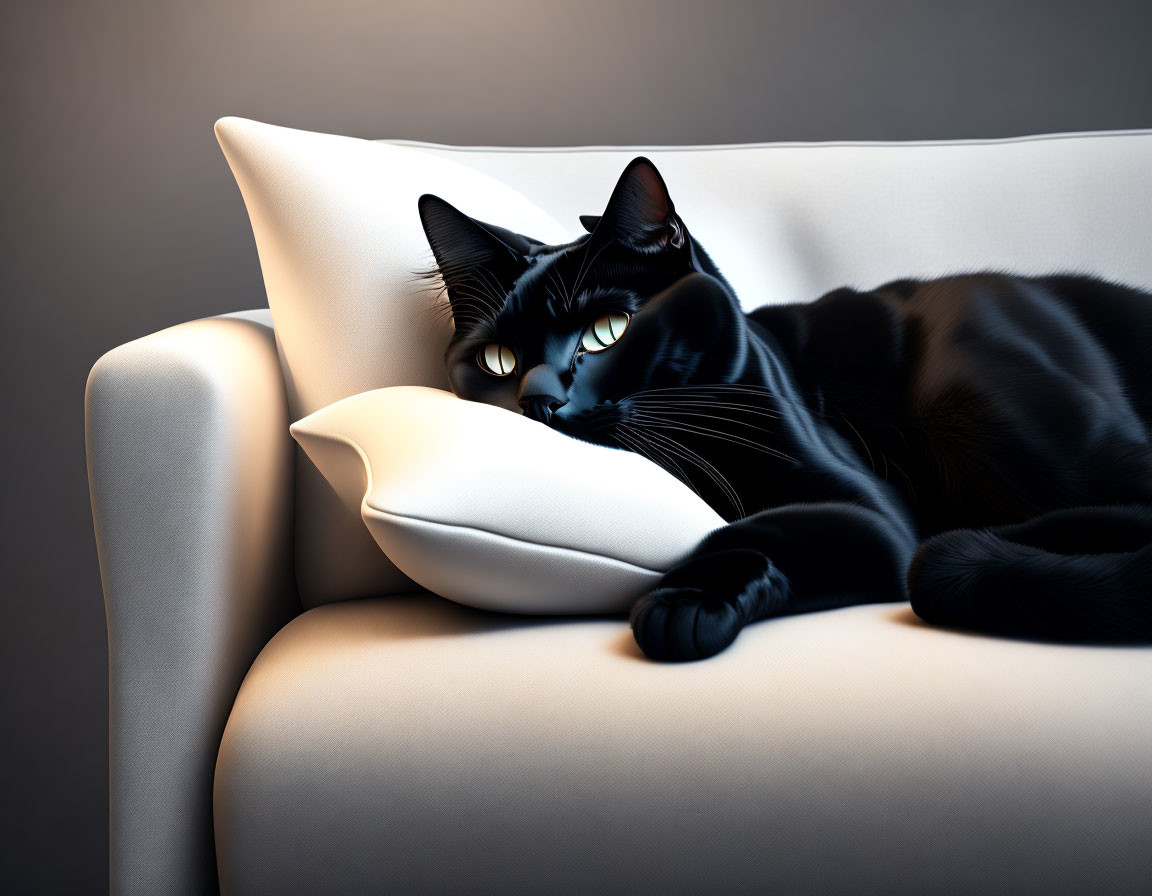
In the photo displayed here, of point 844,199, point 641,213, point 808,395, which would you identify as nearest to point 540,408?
point 641,213

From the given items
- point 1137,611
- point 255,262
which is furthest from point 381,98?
point 1137,611

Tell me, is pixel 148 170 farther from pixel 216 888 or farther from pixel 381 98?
pixel 216 888

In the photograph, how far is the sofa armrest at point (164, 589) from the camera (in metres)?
0.65

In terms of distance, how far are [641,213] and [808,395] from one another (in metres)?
0.29

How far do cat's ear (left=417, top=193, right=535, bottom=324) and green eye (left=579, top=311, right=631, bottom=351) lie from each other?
0.10 m

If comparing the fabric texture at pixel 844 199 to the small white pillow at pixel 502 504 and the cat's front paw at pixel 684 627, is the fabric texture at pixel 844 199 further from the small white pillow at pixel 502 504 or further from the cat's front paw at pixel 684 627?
the cat's front paw at pixel 684 627

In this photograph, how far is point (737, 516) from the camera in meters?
0.88

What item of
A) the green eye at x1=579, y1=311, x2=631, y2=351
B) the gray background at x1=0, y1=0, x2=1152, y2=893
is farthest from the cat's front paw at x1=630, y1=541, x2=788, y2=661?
the gray background at x1=0, y1=0, x2=1152, y2=893

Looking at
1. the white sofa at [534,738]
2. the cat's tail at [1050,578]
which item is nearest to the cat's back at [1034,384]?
the cat's tail at [1050,578]

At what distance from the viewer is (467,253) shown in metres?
0.89

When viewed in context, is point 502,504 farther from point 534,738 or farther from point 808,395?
point 808,395

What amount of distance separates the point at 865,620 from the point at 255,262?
137 cm

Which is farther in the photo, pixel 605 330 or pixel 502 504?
pixel 605 330

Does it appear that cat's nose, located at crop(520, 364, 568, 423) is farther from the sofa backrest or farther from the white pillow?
the sofa backrest
